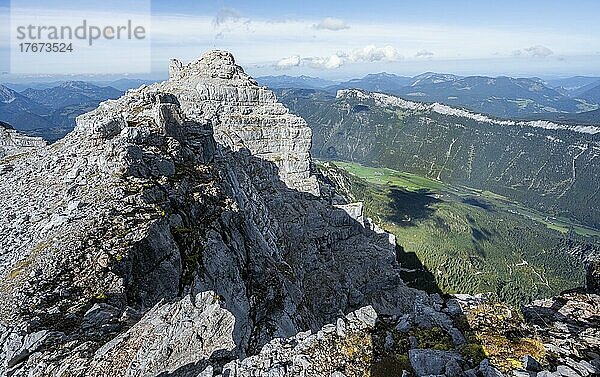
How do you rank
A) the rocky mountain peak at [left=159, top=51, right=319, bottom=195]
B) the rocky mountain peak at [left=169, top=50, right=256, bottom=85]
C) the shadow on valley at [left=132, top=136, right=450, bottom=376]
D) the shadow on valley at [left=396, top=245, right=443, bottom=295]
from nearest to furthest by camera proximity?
the shadow on valley at [left=132, top=136, right=450, bottom=376] → the rocky mountain peak at [left=159, top=51, right=319, bottom=195] → the rocky mountain peak at [left=169, top=50, right=256, bottom=85] → the shadow on valley at [left=396, top=245, right=443, bottom=295]

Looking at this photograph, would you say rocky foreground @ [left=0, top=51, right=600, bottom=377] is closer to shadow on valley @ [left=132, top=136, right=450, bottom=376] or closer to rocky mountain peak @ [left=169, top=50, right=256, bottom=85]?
shadow on valley @ [left=132, top=136, right=450, bottom=376]

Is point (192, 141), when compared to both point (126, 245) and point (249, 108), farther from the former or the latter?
point (249, 108)

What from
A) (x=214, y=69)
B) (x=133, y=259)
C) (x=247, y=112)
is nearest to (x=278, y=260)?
(x=133, y=259)

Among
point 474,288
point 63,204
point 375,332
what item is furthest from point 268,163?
point 474,288

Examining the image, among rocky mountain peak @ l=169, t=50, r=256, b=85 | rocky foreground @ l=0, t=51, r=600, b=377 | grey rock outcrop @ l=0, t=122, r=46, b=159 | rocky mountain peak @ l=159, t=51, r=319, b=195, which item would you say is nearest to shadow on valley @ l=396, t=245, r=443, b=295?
rocky mountain peak @ l=159, t=51, r=319, b=195

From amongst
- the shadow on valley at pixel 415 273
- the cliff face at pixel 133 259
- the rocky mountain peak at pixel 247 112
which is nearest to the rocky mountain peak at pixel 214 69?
the rocky mountain peak at pixel 247 112

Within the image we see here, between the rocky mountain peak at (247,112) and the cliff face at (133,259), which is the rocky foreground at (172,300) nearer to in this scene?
the cliff face at (133,259)

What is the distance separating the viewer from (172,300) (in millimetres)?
23188

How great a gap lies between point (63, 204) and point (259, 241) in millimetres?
23647

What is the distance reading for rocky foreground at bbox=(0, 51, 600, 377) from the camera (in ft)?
61.0

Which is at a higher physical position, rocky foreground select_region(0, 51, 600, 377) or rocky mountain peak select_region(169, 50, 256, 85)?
rocky mountain peak select_region(169, 50, 256, 85)

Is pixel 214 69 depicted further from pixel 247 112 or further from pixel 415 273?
pixel 415 273

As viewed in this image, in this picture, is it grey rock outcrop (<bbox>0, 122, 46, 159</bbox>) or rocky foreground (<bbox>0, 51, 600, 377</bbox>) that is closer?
rocky foreground (<bbox>0, 51, 600, 377</bbox>)

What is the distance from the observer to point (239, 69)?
97.8 metres
